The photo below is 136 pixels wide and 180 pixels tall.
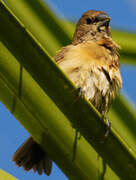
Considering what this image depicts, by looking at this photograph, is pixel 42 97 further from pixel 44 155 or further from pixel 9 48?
pixel 44 155

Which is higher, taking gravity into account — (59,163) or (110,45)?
(59,163)

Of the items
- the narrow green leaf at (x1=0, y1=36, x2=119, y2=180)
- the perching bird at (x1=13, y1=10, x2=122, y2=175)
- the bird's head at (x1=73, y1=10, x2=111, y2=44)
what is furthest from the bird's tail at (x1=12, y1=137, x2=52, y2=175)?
the narrow green leaf at (x1=0, y1=36, x2=119, y2=180)

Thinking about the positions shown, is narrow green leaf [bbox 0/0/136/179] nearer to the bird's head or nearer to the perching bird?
the perching bird

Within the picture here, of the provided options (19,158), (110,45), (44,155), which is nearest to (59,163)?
(19,158)

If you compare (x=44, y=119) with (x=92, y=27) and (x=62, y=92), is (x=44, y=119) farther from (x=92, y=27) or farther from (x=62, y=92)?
(x=92, y=27)

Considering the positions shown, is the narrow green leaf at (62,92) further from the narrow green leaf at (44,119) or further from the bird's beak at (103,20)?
the bird's beak at (103,20)

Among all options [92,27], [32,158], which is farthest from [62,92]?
[92,27]

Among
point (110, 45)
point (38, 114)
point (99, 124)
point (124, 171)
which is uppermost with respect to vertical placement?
point (38, 114)
